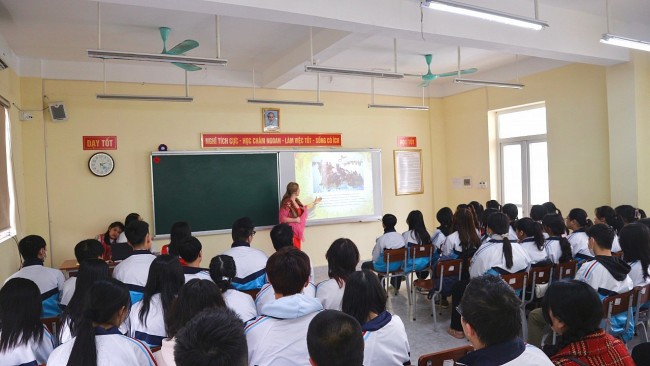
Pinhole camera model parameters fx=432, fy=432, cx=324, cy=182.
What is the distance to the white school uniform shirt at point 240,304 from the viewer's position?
7.54 feet

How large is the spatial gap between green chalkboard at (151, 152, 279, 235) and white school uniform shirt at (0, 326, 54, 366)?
387cm

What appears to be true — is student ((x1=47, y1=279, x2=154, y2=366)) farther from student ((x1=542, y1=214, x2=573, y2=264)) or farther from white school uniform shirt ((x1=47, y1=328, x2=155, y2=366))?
student ((x1=542, y1=214, x2=573, y2=264))

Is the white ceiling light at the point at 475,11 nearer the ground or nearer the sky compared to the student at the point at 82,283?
nearer the sky

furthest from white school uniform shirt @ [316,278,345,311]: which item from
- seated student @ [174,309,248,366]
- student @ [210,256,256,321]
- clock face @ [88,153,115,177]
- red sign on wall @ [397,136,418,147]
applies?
red sign on wall @ [397,136,418,147]

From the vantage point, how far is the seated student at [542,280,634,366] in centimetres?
163

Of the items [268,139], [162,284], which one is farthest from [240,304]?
[268,139]

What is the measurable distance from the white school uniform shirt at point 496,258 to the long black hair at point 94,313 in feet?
9.35

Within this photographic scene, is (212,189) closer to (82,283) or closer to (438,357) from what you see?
(82,283)

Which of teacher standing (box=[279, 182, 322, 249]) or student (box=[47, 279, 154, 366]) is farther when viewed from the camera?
teacher standing (box=[279, 182, 322, 249])

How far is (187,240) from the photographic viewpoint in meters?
2.90

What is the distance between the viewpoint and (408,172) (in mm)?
7645

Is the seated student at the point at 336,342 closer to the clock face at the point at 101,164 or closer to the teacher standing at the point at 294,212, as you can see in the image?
the teacher standing at the point at 294,212

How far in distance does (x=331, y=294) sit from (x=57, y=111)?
454 centimetres

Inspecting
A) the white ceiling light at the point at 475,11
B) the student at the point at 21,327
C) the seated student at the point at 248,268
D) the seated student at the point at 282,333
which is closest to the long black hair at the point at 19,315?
the student at the point at 21,327
